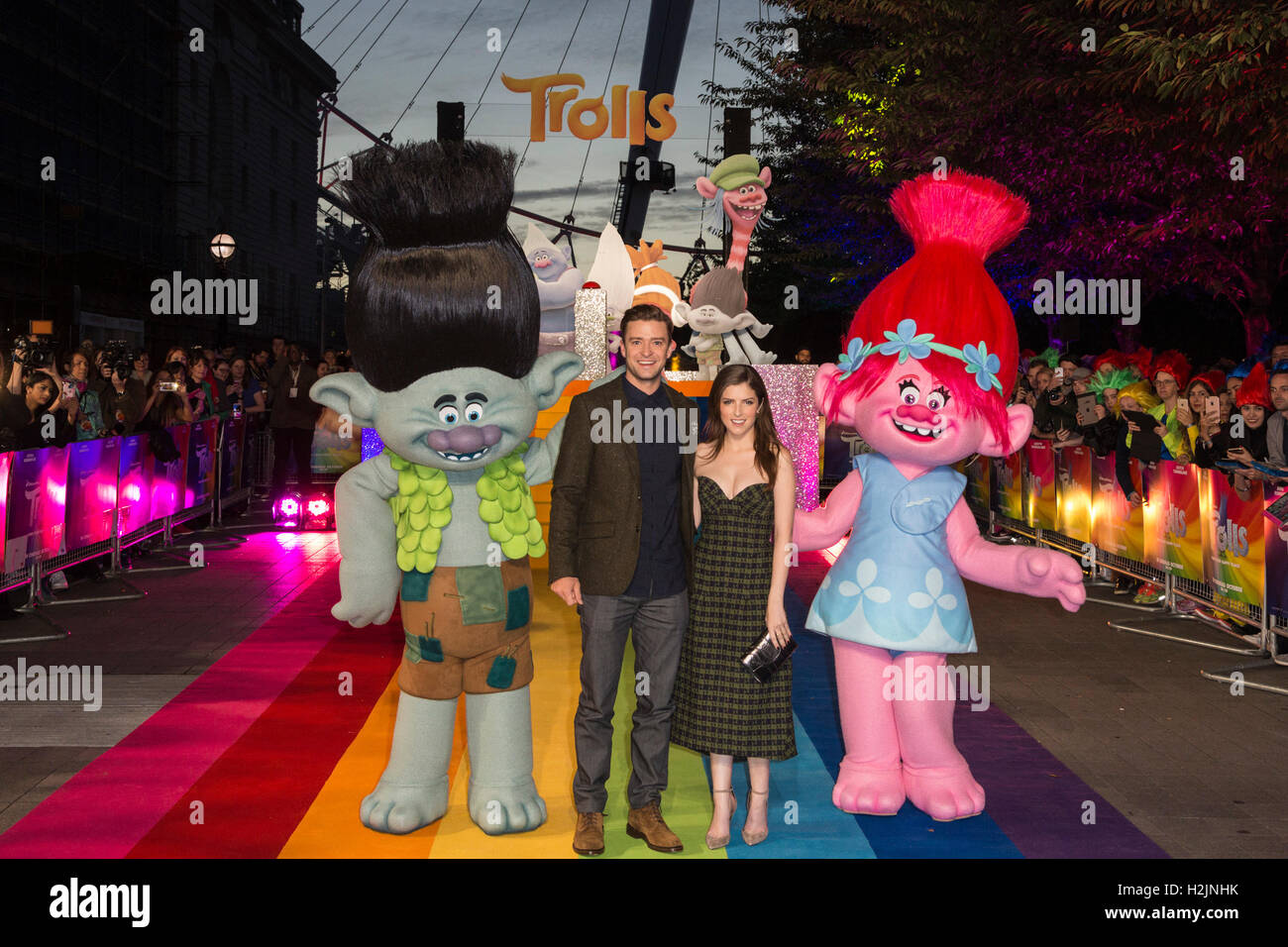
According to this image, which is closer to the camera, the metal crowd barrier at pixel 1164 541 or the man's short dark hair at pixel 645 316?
the man's short dark hair at pixel 645 316

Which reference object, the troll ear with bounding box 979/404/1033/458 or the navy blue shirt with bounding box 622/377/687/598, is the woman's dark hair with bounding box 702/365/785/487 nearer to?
the navy blue shirt with bounding box 622/377/687/598

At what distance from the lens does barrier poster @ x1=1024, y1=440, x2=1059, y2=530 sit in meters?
10.3

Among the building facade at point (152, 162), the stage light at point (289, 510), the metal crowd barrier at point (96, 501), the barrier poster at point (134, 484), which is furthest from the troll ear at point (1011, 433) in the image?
the building facade at point (152, 162)

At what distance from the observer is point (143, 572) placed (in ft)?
32.4

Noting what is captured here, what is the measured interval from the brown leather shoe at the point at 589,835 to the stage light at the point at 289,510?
8985 mm

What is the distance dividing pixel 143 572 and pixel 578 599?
7.02 m

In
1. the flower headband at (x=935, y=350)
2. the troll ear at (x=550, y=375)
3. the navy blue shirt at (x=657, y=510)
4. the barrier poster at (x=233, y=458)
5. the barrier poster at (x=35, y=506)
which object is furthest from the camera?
the barrier poster at (x=233, y=458)

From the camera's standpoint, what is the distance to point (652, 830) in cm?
412

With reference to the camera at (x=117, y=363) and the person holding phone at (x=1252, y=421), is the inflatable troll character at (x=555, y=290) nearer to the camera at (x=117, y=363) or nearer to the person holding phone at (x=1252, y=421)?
the camera at (x=117, y=363)

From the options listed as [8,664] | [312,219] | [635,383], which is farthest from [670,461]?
[312,219]

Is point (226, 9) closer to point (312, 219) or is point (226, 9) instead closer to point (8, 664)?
point (312, 219)

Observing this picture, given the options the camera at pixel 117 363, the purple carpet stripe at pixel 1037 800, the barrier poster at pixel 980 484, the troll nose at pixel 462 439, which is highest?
the camera at pixel 117 363

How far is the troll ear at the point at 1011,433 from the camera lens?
4.64 m

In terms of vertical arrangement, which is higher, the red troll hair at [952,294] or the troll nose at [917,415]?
the red troll hair at [952,294]
